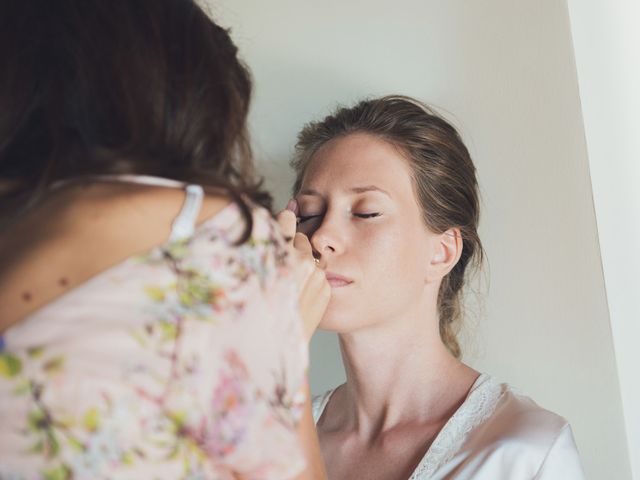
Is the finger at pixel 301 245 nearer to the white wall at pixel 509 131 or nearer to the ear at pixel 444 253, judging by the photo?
the ear at pixel 444 253

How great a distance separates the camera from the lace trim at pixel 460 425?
117cm

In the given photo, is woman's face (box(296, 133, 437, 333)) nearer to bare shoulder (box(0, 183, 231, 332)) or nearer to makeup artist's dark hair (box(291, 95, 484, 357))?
makeup artist's dark hair (box(291, 95, 484, 357))

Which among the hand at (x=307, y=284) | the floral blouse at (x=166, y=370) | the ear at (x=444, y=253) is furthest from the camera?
the ear at (x=444, y=253)

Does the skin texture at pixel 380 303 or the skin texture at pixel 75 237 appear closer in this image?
the skin texture at pixel 75 237

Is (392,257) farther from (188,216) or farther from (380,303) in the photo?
(188,216)

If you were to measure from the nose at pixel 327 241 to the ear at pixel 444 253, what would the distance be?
192 mm

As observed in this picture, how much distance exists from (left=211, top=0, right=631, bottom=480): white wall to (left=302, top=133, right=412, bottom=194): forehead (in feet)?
0.72

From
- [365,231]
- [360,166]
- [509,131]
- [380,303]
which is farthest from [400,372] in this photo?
[509,131]

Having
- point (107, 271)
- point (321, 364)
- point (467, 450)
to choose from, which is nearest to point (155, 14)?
point (107, 271)

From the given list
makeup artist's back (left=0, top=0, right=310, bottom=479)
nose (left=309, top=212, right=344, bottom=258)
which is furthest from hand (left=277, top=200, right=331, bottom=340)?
Answer: makeup artist's back (left=0, top=0, right=310, bottom=479)

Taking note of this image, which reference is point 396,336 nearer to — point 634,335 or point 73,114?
point 634,335

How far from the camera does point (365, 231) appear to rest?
1299mm

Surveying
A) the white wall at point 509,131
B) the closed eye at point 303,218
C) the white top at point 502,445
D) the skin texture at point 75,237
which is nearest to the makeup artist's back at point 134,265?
the skin texture at point 75,237

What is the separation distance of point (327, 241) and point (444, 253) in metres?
0.25
